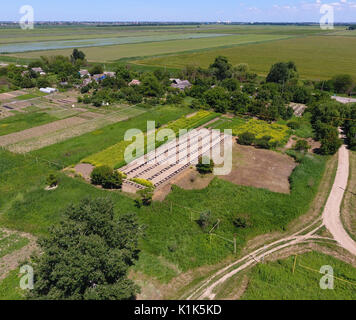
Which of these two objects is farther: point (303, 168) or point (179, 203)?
point (303, 168)

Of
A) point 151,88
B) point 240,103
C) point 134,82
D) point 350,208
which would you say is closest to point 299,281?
point 350,208

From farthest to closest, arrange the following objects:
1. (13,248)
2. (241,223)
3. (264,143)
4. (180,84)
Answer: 1. (180,84)
2. (264,143)
3. (241,223)
4. (13,248)

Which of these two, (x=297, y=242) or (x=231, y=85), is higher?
(x=231, y=85)

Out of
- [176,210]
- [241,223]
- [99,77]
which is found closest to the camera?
[241,223]

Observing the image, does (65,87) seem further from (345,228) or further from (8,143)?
(345,228)

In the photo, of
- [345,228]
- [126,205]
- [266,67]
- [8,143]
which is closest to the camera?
[345,228]

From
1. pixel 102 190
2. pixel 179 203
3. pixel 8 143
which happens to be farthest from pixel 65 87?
pixel 179 203

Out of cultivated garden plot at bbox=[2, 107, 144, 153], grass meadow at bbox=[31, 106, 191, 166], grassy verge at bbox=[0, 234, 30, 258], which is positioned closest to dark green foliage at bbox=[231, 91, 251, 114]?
grass meadow at bbox=[31, 106, 191, 166]

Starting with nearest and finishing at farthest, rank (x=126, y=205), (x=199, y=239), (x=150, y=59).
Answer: (x=199, y=239)
(x=126, y=205)
(x=150, y=59)

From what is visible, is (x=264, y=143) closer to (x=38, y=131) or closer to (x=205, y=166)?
(x=205, y=166)
